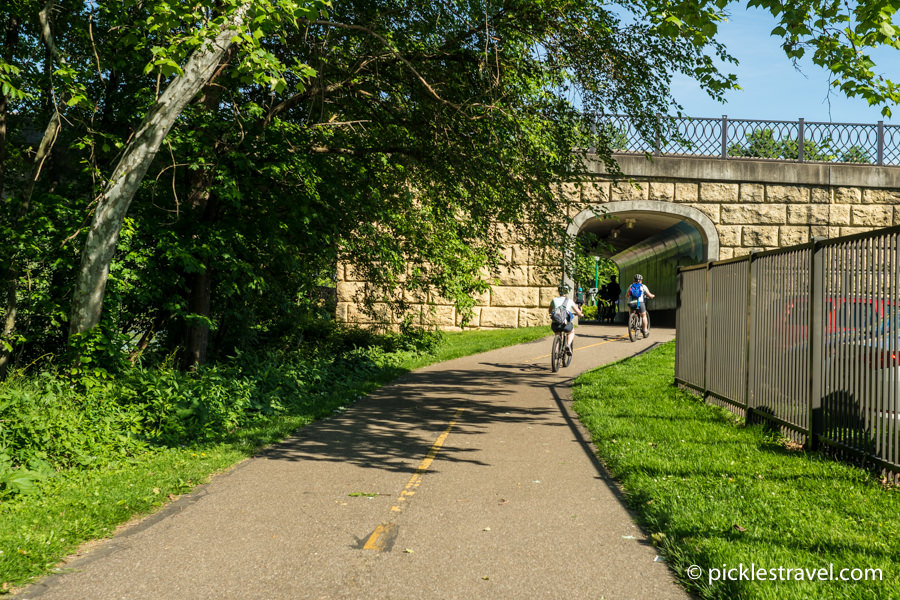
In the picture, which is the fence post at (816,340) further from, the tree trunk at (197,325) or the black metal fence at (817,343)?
the tree trunk at (197,325)

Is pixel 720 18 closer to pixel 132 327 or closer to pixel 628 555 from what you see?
pixel 628 555

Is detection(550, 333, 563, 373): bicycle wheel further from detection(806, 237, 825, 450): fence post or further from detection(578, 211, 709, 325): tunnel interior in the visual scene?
detection(806, 237, 825, 450): fence post

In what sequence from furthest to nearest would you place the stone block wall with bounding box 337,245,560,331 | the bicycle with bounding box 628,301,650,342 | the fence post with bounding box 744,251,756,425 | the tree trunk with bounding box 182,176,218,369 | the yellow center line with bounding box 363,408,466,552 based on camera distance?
the stone block wall with bounding box 337,245,560,331 < the bicycle with bounding box 628,301,650,342 < the tree trunk with bounding box 182,176,218,369 < the fence post with bounding box 744,251,756,425 < the yellow center line with bounding box 363,408,466,552

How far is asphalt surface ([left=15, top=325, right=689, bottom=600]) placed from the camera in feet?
13.5

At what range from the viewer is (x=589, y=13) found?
34.2 ft

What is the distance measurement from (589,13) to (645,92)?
1546 millimetres

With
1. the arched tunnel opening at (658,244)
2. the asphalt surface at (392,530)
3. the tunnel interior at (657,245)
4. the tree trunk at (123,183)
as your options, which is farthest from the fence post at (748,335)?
the tunnel interior at (657,245)

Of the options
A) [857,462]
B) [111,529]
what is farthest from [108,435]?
[857,462]

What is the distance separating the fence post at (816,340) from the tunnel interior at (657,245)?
37.5ft

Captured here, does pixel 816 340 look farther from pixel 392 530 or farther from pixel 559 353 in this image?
pixel 559 353

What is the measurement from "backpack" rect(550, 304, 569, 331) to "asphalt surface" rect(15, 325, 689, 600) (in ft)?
19.3

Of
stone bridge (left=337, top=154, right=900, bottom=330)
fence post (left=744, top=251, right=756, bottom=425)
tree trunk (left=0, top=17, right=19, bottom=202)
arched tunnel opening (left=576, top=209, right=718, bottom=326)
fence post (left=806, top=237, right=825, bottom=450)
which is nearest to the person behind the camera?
fence post (left=806, top=237, right=825, bottom=450)

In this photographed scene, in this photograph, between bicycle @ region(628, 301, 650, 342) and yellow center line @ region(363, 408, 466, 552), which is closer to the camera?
yellow center line @ region(363, 408, 466, 552)

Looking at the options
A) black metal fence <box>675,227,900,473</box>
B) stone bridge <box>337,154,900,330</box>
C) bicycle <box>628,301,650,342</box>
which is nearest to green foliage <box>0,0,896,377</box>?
black metal fence <box>675,227,900,473</box>
